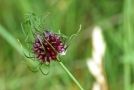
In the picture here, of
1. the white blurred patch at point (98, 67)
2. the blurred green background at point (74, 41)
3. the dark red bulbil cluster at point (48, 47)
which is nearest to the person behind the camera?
the dark red bulbil cluster at point (48, 47)

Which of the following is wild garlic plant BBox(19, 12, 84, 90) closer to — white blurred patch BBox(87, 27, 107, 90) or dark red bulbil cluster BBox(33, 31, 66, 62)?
dark red bulbil cluster BBox(33, 31, 66, 62)

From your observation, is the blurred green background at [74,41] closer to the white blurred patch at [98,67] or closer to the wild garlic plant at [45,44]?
the white blurred patch at [98,67]

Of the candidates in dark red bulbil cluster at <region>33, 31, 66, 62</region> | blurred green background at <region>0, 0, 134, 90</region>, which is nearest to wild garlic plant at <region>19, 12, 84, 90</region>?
dark red bulbil cluster at <region>33, 31, 66, 62</region>

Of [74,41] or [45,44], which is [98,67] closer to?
[45,44]

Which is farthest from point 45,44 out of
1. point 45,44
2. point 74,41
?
point 74,41

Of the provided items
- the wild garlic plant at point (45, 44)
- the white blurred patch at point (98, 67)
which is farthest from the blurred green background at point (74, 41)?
the wild garlic plant at point (45, 44)

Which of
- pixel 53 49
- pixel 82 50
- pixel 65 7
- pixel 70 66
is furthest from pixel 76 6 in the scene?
pixel 53 49
